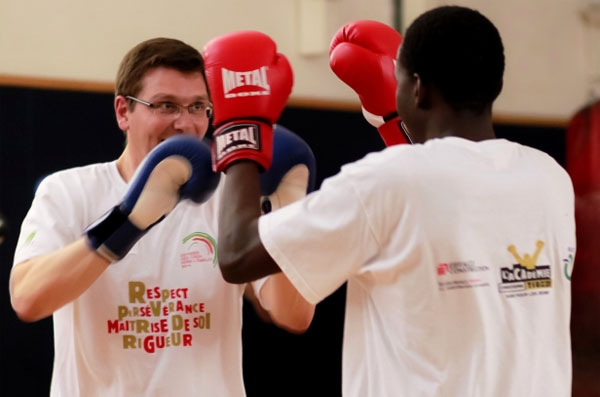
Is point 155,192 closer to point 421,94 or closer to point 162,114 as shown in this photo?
point 162,114

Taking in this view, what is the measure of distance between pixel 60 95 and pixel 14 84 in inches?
8.9

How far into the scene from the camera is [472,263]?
65.8 inches

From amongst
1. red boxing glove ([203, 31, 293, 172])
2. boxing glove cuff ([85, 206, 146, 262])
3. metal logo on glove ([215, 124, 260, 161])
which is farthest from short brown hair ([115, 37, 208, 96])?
metal logo on glove ([215, 124, 260, 161])

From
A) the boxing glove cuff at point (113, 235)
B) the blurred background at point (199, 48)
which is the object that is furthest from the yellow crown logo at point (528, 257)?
the blurred background at point (199, 48)

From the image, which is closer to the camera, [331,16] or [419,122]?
[419,122]

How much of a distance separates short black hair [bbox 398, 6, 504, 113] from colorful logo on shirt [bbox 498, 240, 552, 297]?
294mm

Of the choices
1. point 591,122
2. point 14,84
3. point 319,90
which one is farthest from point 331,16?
point 591,122

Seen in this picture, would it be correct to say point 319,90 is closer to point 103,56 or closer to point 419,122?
point 103,56

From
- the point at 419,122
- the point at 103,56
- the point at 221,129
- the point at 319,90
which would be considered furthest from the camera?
the point at 319,90

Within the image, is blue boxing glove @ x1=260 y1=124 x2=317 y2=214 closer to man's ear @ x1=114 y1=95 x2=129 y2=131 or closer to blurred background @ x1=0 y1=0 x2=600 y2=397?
man's ear @ x1=114 y1=95 x2=129 y2=131

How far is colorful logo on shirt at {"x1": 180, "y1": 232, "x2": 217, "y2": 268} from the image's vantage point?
2.40 metres

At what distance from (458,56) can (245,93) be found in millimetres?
485

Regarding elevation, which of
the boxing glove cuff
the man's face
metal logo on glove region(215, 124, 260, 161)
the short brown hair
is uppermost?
the short brown hair

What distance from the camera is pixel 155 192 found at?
6.93 ft
